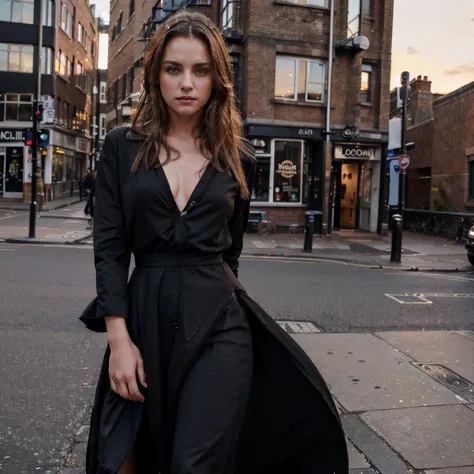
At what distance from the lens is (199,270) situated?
196cm

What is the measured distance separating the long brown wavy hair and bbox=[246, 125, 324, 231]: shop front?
57.2 feet

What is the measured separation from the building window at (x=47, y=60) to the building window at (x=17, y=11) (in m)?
1.75

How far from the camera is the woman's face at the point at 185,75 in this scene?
2020 mm

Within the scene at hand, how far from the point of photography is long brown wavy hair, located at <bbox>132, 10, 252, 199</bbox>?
2.02 meters

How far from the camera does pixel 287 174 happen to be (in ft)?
65.8

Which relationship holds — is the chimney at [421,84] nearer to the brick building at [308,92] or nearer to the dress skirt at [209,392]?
the brick building at [308,92]

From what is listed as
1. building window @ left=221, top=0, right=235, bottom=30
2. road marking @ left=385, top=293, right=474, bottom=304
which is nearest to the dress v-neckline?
road marking @ left=385, top=293, right=474, bottom=304

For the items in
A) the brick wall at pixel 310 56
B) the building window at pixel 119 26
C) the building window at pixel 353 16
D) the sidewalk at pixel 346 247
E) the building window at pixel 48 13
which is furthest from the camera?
the building window at pixel 119 26

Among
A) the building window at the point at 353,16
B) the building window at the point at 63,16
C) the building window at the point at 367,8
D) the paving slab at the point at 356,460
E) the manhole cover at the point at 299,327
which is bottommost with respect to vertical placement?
the paving slab at the point at 356,460

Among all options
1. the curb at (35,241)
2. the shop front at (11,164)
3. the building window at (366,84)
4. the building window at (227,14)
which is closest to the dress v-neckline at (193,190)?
the curb at (35,241)

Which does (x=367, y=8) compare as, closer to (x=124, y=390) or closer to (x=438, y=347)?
(x=438, y=347)

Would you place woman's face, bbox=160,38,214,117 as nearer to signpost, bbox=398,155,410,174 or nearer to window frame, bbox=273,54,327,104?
signpost, bbox=398,155,410,174

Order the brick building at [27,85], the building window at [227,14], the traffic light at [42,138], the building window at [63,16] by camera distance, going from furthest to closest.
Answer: the building window at [63,16] < the brick building at [27,85] < the building window at [227,14] < the traffic light at [42,138]

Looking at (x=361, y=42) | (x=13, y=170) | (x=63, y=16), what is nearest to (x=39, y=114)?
(x=361, y=42)
